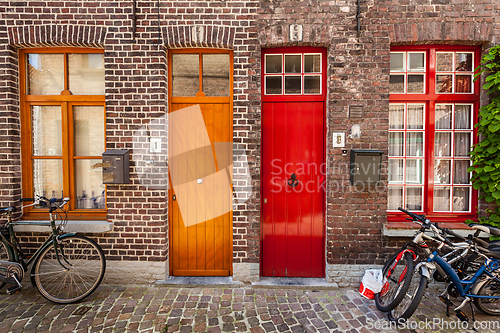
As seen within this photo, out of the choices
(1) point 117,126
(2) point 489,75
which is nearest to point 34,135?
(1) point 117,126

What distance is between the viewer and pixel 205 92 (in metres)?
3.58

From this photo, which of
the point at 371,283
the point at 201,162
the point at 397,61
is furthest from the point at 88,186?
the point at 397,61

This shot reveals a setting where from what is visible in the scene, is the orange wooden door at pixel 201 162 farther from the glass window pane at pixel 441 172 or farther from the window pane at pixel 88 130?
the glass window pane at pixel 441 172

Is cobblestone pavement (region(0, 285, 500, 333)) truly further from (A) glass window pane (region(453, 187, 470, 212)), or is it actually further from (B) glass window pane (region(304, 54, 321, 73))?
(B) glass window pane (region(304, 54, 321, 73))

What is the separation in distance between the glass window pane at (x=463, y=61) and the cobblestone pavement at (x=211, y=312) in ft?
10.8

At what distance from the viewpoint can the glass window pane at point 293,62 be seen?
3.54 m

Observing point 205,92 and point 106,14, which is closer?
point 106,14

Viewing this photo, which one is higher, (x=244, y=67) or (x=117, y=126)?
(x=244, y=67)

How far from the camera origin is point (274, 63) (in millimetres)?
3570

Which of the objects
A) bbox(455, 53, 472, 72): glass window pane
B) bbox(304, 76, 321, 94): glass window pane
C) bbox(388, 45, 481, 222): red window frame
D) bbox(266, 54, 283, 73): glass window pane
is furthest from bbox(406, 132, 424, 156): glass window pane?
bbox(266, 54, 283, 73): glass window pane

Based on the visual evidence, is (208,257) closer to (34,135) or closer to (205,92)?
(205,92)

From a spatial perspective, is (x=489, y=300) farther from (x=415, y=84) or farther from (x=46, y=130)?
(x=46, y=130)

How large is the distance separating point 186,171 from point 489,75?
4553 mm

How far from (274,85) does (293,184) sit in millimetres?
1525
